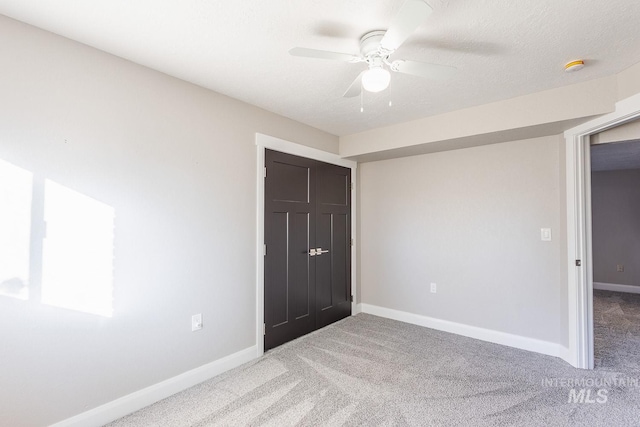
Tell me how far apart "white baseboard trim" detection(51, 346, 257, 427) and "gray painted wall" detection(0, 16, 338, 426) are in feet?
0.16

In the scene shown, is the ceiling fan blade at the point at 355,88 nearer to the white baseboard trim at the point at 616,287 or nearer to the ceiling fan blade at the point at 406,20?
the ceiling fan blade at the point at 406,20

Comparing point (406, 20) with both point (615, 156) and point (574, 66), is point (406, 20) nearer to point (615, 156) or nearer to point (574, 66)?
point (574, 66)

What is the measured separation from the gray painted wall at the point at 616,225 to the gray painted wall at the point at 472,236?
12.6ft

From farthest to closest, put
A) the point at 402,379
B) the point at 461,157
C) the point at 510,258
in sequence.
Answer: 1. the point at 461,157
2. the point at 510,258
3. the point at 402,379

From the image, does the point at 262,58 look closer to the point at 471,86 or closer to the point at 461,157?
the point at 471,86

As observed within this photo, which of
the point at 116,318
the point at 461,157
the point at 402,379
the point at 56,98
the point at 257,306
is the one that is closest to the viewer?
the point at 56,98

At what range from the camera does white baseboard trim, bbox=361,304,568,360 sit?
9.48 ft

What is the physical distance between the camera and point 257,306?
9.40 ft

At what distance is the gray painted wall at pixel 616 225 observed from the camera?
5.21 meters

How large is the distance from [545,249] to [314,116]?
8.63 feet

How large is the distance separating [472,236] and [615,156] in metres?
2.79

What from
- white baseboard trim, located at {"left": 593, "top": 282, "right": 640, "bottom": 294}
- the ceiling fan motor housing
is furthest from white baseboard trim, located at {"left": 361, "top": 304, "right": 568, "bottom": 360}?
white baseboard trim, located at {"left": 593, "top": 282, "right": 640, "bottom": 294}

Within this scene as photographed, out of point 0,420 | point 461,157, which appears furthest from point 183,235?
point 461,157

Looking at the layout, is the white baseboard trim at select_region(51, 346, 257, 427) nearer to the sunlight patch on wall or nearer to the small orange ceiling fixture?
the sunlight patch on wall
